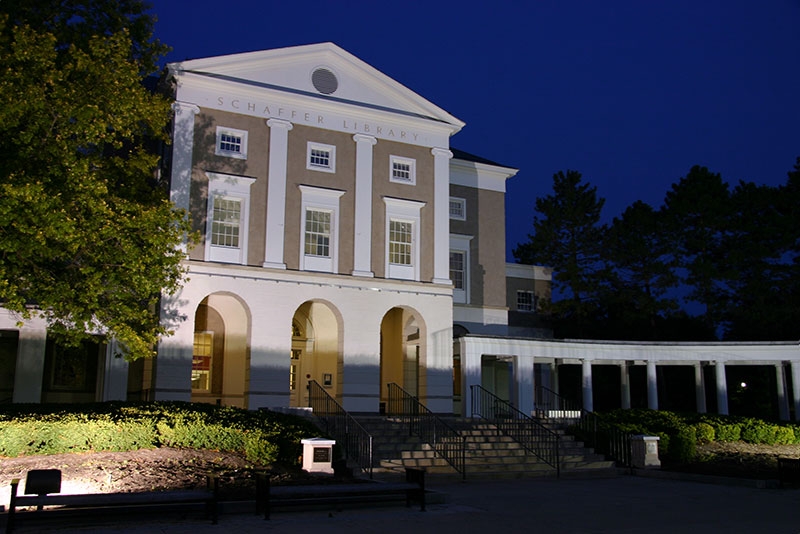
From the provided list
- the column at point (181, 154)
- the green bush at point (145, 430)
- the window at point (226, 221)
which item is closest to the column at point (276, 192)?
the window at point (226, 221)

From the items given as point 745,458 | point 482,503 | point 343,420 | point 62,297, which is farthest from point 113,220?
point 745,458

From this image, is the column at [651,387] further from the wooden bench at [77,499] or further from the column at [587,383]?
the wooden bench at [77,499]

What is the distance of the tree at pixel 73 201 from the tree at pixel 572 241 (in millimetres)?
24795

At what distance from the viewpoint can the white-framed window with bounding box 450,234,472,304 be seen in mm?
35062

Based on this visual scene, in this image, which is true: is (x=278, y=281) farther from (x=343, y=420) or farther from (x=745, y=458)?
(x=745, y=458)

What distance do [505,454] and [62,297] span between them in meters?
12.3

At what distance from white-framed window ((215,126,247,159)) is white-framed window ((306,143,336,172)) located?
7.49ft

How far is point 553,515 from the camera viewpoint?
13.9 m

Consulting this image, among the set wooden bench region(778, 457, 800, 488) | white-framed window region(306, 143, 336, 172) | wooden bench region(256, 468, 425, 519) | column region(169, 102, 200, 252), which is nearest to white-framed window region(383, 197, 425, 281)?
white-framed window region(306, 143, 336, 172)

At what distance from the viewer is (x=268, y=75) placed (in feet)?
93.0

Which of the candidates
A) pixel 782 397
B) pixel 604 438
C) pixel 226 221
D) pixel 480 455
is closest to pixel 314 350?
pixel 226 221

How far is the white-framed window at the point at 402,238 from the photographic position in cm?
2938

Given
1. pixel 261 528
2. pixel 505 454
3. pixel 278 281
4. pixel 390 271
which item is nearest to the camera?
pixel 261 528

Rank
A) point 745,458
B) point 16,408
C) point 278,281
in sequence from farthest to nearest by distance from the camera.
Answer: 1. point 278,281
2. point 745,458
3. point 16,408
